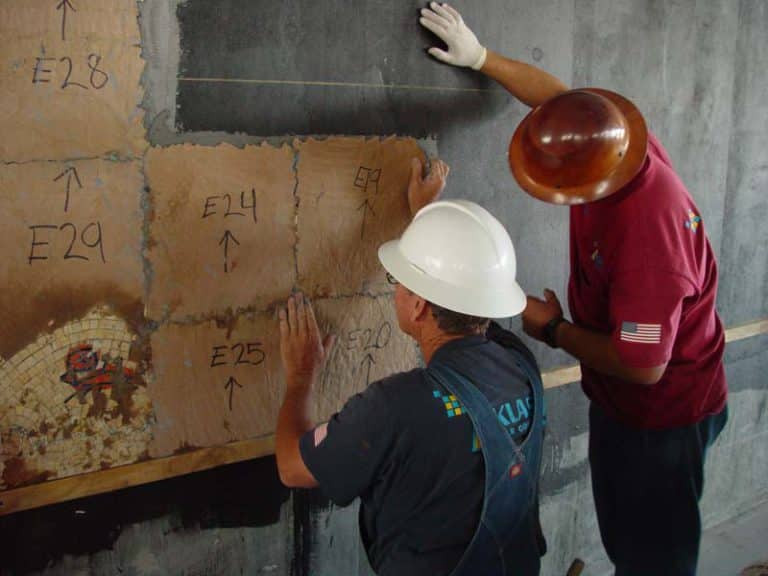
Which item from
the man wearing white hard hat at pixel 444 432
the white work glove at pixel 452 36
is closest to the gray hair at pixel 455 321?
the man wearing white hard hat at pixel 444 432

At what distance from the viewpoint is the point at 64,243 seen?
65.6 inches

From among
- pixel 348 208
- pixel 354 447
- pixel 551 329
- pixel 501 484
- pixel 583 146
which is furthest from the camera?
pixel 551 329

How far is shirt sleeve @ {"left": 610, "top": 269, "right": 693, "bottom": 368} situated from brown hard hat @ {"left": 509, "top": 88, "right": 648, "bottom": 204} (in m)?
0.28

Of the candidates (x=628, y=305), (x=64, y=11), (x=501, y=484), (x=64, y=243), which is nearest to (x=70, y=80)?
(x=64, y=11)

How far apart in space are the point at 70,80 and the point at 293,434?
1.06 meters

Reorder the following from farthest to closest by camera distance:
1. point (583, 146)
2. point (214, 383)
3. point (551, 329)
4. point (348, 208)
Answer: point (551, 329), point (348, 208), point (214, 383), point (583, 146)

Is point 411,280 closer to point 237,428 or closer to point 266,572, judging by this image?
point 237,428

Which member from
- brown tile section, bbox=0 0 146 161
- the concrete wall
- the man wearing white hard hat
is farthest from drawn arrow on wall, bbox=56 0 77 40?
the man wearing white hard hat

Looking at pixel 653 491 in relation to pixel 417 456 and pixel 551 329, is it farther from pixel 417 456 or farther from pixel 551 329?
pixel 417 456

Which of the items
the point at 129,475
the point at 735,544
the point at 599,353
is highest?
the point at 599,353

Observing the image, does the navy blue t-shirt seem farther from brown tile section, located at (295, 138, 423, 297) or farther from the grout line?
the grout line

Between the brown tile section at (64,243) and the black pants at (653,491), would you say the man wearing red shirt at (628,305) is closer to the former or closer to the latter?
the black pants at (653,491)

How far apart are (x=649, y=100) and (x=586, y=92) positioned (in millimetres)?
1185

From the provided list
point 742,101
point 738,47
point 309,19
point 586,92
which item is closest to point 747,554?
point 742,101
